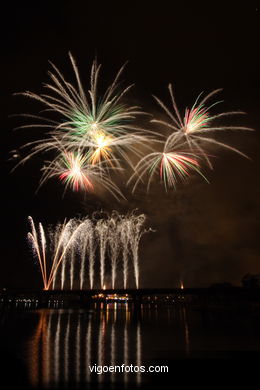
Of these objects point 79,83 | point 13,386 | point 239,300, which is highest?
point 239,300

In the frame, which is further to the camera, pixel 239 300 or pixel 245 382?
pixel 239 300

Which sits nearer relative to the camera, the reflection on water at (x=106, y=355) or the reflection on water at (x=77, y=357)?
the reflection on water at (x=106, y=355)

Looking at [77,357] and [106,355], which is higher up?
[106,355]

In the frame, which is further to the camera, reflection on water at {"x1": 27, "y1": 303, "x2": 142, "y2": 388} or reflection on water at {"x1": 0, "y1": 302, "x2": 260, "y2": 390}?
reflection on water at {"x1": 27, "y1": 303, "x2": 142, "y2": 388}

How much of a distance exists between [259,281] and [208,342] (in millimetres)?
155641

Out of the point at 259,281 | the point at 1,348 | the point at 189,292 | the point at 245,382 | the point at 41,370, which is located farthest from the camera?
the point at 259,281

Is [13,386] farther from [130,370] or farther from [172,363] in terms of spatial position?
[172,363]

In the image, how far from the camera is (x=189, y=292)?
88.4 m

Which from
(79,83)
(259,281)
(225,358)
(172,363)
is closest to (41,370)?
(172,363)

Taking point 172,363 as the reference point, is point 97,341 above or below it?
above

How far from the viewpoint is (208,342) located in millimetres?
30781

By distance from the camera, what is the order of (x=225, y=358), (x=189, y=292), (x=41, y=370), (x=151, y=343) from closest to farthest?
(x=41, y=370) → (x=225, y=358) → (x=151, y=343) → (x=189, y=292)

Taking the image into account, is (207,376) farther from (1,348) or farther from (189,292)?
(189,292)

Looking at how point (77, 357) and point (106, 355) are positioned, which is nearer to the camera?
point (77, 357)
